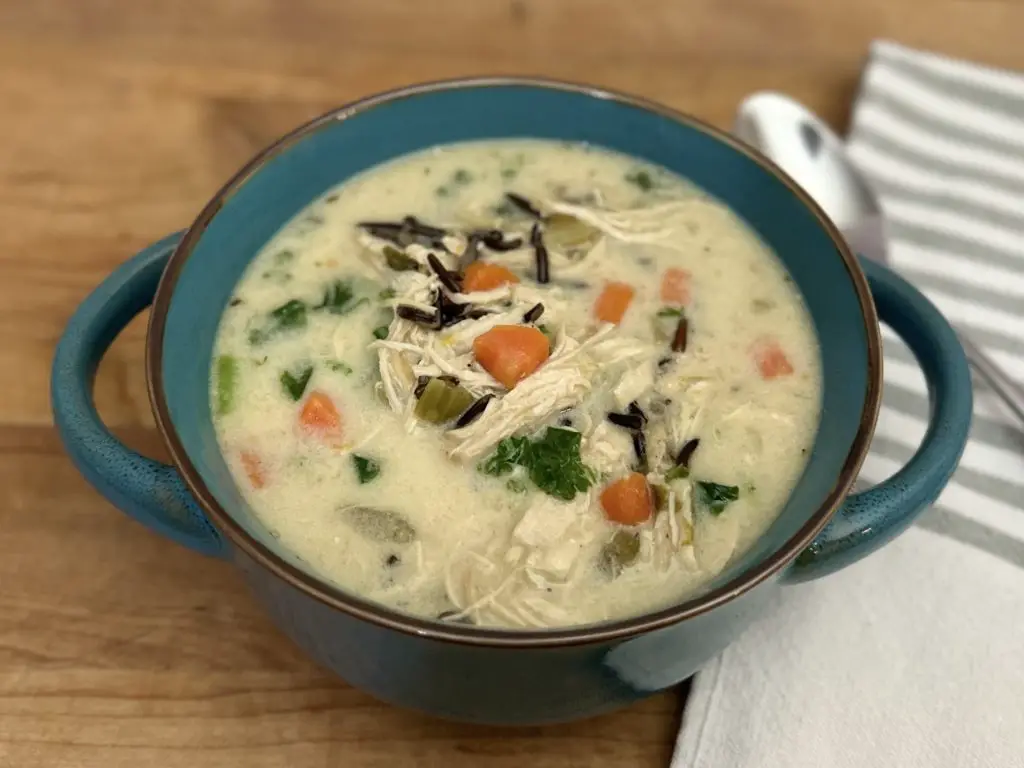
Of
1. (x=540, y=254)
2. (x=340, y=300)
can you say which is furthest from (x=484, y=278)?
(x=340, y=300)

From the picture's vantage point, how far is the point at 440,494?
122 centimetres

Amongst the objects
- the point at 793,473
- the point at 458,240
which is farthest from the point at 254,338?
the point at 793,473

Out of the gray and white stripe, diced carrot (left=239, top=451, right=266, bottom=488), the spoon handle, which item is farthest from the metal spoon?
diced carrot (left=239, top=451, right=266, bottom=488)

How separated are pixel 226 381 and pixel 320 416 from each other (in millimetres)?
146

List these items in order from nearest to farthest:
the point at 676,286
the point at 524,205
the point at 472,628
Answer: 1. the point at 472,628
2. the point at 676,286
3. the point at 524,205

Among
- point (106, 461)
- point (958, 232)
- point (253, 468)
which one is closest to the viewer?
point (106, 461)

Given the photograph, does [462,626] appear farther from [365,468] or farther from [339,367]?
[339,367]

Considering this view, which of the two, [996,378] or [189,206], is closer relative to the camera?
[996,378]

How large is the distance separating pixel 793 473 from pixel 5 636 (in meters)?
1.04

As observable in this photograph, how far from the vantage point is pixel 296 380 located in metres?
1.35

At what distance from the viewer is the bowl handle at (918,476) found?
1.14 meters

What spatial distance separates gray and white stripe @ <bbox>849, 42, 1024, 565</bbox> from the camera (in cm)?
156

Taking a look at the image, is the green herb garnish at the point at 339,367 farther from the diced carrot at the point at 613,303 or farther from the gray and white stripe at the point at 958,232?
the gray and white stripe at the point at 958,232

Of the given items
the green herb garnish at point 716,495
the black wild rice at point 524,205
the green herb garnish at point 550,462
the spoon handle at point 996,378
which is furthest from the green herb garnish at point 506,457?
the spoon handle at point 996,378
